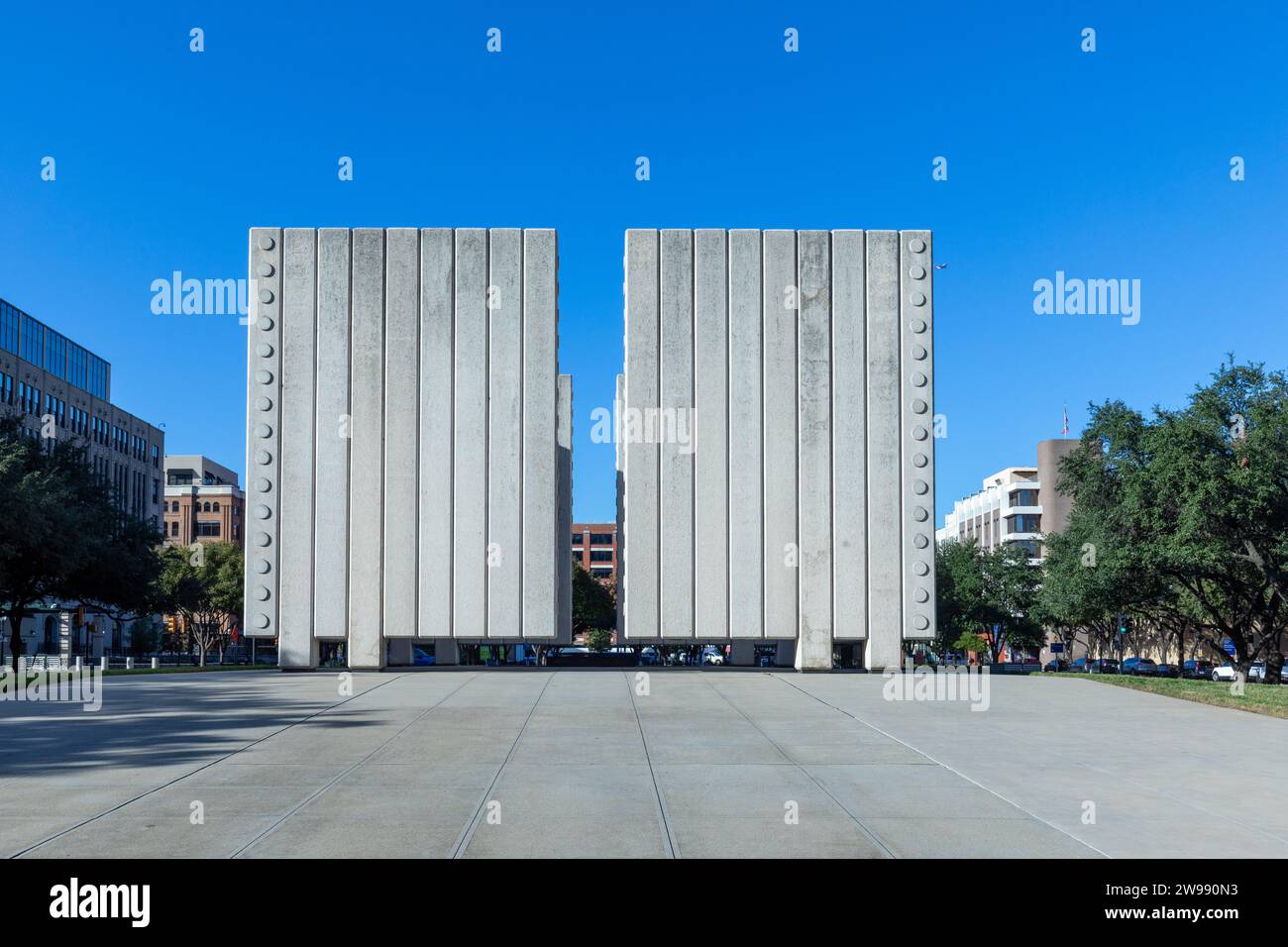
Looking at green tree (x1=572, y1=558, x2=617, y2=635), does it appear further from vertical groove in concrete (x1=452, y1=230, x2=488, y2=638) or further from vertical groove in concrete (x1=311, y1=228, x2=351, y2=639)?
vertical groove in concrete (x1=311, y1=228, x2=351, y2=639)

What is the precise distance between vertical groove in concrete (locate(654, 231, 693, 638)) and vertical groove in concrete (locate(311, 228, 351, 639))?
1005cm

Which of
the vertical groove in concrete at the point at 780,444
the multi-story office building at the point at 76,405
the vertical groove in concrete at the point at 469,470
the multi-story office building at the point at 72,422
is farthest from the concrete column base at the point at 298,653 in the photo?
the multi-story office building at the point at 76,405

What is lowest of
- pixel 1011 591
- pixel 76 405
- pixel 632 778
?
pixel 1011 591

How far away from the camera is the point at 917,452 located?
123 ft

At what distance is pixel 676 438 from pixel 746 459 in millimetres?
2371

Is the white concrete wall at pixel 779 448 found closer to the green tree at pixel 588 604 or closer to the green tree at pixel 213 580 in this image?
the green tree at pixel 213 580

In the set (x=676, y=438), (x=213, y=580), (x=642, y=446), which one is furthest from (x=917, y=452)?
(x=213, y=580)

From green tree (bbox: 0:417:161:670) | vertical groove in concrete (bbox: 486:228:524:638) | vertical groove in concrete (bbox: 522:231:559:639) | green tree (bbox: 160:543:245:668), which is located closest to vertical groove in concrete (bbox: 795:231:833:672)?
vertical groove in concrete (bbox: 522:231:559:639)

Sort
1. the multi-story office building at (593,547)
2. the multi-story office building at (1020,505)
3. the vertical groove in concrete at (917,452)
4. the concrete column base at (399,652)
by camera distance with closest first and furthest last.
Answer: the vertical groove in concrete at (917,452), the concrete column base at (399,652), the multi-story office building at (1020,505), the multi-story office building at (593,547)

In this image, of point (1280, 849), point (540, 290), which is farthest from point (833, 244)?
point (1280, 849)

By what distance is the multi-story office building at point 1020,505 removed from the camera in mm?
121188

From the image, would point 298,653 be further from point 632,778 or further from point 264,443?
point 632,778

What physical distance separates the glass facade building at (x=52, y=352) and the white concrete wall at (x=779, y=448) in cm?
7177
